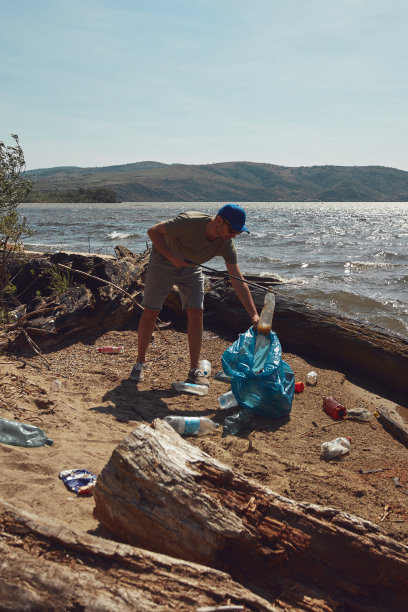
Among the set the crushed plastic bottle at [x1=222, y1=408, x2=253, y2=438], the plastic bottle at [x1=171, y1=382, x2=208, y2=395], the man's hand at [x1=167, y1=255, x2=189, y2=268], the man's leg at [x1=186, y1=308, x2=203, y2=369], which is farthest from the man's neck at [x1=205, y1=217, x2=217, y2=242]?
the crushed plastic bottle at [x1=222, y1=408, x2=253, y2=438]

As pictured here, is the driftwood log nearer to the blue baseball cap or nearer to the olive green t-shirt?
the olive green t-shirt

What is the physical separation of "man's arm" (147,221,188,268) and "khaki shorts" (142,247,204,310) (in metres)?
0.16

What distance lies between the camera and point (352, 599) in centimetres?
176

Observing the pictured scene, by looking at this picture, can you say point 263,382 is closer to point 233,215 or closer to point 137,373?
point 137,373

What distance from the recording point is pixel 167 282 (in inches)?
173

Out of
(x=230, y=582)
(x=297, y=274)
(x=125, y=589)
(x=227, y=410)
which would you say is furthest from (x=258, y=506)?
(x=297, y=274)

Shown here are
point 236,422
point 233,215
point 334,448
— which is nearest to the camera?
point 334,448

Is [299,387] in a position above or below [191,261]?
below

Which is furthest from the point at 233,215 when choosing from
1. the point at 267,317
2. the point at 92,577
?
the point at 92,577

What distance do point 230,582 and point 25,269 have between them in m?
5.66

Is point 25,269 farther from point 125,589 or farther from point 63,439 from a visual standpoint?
point 125,589

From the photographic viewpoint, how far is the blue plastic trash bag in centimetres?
385

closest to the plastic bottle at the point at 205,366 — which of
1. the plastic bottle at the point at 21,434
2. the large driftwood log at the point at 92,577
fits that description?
the plastic bottle at the point at 21,434

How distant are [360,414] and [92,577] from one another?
3.19 m
